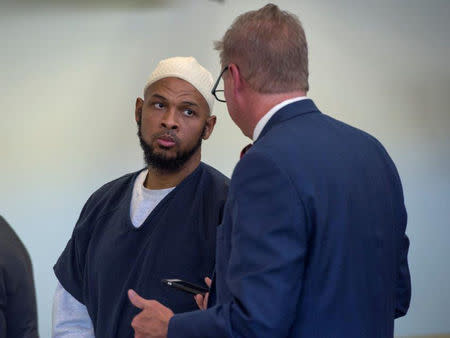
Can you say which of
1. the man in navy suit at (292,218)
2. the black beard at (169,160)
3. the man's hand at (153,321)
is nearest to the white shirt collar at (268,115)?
the man in navy suit at (292,218)

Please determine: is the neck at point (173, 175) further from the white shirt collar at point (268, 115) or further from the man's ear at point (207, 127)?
the white shirt collar at point (268, 115)

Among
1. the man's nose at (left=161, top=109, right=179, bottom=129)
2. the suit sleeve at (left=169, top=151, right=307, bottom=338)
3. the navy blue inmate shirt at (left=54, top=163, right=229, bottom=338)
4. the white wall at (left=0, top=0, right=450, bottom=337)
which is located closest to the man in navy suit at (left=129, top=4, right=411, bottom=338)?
the suit sleeve at (left=169, top=151, right=307, bottom=338)

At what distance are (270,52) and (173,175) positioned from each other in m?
0.81

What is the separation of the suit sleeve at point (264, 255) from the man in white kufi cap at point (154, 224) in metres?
0.64

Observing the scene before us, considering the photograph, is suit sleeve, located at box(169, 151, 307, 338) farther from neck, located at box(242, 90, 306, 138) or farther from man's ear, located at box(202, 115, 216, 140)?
man's ear, located at box(202, 115, 216, 140)

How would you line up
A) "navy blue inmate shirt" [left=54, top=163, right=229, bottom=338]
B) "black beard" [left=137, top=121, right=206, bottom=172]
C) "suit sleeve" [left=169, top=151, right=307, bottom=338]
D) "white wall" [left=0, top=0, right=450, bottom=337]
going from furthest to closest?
"white wall" [left=0, top=0, right=450, bottom=337] → "black beard" [left=137, top=121, right=206, bottom=172] → "navy blue inmate shirt" [left=54, top=163, right=229, bottom=338] → "suit sleeve" [left=169, top=151, right=307, bottom=338]

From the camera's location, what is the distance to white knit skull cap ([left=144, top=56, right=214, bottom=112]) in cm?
217

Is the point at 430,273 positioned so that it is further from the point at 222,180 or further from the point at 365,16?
the point at 222,180

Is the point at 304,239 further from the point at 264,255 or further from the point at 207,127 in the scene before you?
the point at 207,127

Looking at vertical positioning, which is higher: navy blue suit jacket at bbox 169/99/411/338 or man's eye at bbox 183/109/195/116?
man's eye at bbox 183/109/195/116

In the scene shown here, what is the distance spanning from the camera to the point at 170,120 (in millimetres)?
2094

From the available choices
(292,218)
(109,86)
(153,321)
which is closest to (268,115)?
(292,218)

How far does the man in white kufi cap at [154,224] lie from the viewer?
1.95 metres

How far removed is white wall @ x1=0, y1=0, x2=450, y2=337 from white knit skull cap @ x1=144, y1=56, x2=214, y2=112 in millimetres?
1531
